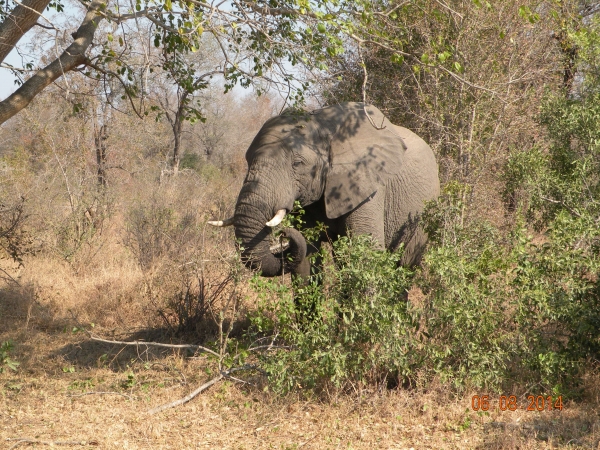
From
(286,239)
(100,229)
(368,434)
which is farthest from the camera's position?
(100,229)

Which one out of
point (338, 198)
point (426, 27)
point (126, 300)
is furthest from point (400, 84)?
point (126, 300)

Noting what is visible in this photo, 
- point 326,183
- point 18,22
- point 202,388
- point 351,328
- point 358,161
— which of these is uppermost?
point 18,22

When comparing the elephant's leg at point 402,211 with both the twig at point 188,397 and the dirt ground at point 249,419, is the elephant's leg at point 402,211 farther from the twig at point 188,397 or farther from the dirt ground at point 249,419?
the twig at point 188,397

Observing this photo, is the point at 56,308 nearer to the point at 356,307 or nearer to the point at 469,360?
the point at 356,307

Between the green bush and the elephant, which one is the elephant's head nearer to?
the elephant

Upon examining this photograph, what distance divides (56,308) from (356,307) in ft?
16.9

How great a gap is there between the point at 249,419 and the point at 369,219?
8.34ft

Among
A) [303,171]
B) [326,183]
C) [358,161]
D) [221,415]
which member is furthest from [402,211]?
[221,415]

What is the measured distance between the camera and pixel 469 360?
223 inches

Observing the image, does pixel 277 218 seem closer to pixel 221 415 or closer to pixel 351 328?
pixel 351 328

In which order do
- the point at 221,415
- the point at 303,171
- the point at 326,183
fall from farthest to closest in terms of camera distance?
the point at 326,183 < the point at 303,171 < the point at 221,415
